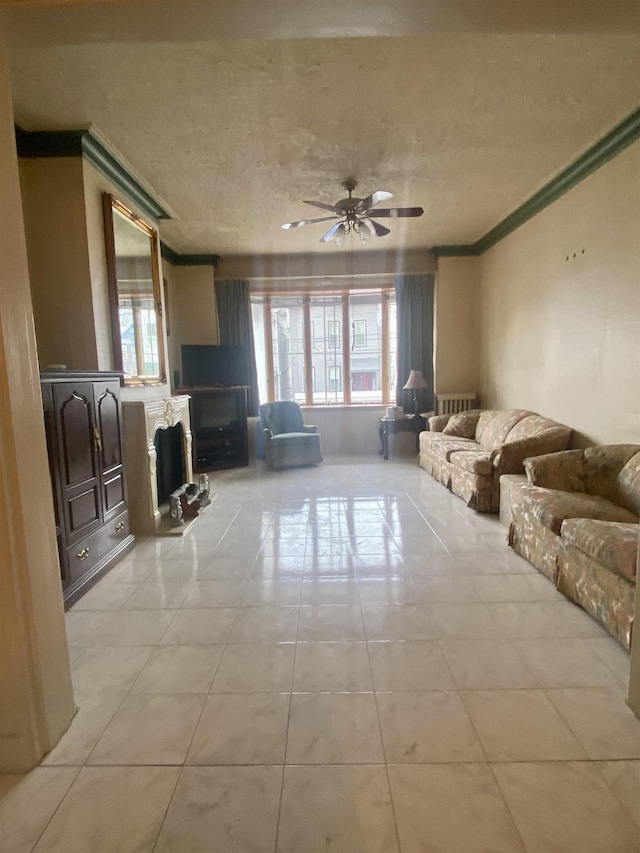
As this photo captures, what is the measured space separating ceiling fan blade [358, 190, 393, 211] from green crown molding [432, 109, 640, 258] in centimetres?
166

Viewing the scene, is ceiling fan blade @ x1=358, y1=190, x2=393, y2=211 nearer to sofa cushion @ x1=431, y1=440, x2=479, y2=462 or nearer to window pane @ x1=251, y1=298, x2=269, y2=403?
sofa cushion @ x1=431, y1=440, x2=479, y2=462

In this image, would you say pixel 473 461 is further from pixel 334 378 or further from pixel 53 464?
pixel 334 378

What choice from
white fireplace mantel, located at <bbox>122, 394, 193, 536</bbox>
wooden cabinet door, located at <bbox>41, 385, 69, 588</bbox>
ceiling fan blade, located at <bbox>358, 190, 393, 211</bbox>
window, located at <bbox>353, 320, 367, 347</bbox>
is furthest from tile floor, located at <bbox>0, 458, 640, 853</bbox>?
window, located at <bbox>353, 320, 367, 347</bbox>

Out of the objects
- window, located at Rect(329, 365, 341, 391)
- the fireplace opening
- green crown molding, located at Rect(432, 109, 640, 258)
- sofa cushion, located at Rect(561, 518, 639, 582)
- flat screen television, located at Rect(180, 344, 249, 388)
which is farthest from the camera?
window, located at Rect(329, 365, 341, 391)

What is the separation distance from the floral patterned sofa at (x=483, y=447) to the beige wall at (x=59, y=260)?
3393 mm

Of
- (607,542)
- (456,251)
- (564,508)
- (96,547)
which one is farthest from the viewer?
(456,251)

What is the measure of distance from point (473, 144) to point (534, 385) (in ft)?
8.21

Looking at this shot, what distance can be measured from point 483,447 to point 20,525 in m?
4.56

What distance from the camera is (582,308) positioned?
12.4ft

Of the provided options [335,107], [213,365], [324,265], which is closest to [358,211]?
[335,107]

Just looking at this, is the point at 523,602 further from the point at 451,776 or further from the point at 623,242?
the point at 623,242

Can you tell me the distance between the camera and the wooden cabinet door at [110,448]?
295 centimetres

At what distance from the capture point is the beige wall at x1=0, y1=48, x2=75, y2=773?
1346 millimetres

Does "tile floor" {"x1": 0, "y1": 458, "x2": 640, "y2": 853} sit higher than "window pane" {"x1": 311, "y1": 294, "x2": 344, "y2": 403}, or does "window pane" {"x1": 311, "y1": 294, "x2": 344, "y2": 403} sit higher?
"window pane" {"x1": 311, "y1": 294, "x2": 344, "y2": 403}
